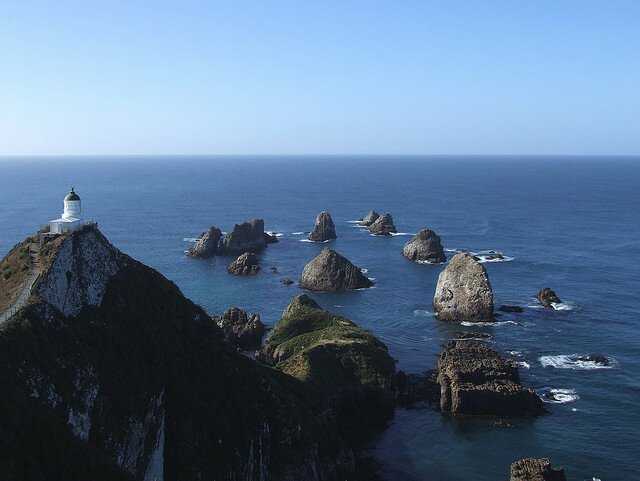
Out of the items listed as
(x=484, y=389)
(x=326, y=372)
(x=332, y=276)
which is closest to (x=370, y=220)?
(x=332, y=276)

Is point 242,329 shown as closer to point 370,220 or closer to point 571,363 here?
point 571,363

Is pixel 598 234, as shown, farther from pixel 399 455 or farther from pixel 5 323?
pixel 5 323

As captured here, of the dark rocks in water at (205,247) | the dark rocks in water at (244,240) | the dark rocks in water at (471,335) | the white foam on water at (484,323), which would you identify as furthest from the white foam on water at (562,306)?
the dark rocks in water at (205,247)

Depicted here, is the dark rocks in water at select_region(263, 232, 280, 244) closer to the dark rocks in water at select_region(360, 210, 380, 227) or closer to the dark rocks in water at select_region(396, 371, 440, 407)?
the dark rocks in water at select_region(360, 210, 380, 227)

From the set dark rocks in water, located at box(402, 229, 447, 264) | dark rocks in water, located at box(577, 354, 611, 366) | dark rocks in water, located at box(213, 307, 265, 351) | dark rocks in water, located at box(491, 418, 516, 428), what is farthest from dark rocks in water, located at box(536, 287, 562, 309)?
dark rocks in water, located at box(213, 307, 265, 351)

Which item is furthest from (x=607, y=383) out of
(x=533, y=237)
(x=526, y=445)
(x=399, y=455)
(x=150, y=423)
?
(x=533, y=237)

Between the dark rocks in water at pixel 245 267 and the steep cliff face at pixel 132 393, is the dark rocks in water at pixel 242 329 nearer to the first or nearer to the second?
the steep cliff face at pixel 132 393
